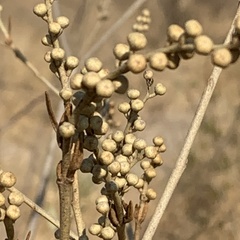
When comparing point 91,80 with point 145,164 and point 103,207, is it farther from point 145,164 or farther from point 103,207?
point 145,164

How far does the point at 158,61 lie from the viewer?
0.52 m

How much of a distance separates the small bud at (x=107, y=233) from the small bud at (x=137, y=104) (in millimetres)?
178

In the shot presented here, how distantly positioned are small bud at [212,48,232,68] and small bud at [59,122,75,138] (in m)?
0.17

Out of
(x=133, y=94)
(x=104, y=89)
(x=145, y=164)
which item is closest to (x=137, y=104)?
(x=133, y=94)

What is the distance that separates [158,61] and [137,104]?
334mm

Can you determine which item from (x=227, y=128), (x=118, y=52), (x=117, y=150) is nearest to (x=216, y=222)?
(x=227, y=128)

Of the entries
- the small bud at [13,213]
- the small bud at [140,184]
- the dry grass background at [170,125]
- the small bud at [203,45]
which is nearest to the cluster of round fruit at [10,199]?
the small bud at [13,213]

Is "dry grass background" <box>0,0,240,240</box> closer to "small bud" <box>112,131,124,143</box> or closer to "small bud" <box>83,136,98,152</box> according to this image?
"small bud" <box>112,131,124,143</box>

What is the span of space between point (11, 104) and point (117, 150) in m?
5.58

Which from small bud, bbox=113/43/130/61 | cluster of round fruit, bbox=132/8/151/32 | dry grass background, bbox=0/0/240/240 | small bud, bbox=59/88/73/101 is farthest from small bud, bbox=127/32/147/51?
dry grass background, bbox=0/0/240/240

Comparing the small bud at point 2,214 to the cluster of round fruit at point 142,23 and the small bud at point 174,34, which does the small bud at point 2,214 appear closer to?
the small bud at point 174,34

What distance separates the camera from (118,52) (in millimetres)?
567

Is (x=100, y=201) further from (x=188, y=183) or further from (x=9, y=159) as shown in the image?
(x=9, y=159)

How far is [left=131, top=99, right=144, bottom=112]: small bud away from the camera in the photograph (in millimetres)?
848
